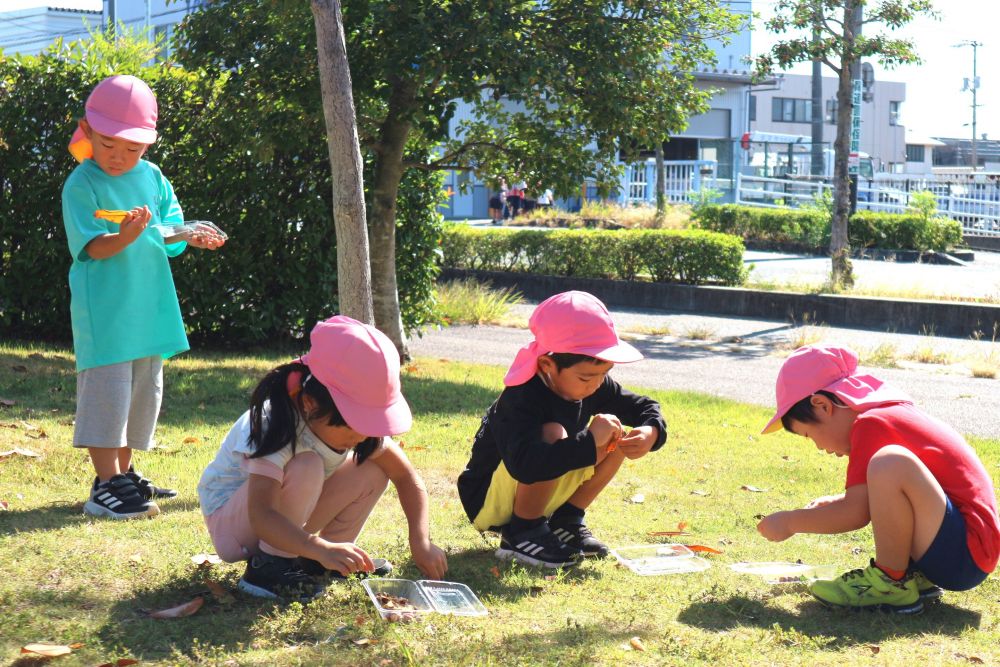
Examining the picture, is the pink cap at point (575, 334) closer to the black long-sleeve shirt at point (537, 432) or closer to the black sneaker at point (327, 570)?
the black long-sleeve shirt at point (537, 432)

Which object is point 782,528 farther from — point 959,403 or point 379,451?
point 959,403

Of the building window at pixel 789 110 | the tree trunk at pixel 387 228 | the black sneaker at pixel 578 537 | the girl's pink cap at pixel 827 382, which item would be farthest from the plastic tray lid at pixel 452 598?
the building window at pixel 789 110

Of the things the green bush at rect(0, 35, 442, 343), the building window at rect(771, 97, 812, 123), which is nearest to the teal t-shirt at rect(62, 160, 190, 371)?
the green bush at rect(0, 35, 442, 343)

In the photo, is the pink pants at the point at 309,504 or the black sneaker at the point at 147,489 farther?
the black sneaker at the point at 147,489

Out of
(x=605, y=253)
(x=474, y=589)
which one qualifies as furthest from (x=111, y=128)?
(x=605, y=253)

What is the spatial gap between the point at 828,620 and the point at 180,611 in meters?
2.06

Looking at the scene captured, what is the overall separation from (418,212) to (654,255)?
6.44 metres

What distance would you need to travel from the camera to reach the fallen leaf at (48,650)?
3076 mm

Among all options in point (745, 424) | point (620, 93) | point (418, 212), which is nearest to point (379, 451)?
point (745, 424)

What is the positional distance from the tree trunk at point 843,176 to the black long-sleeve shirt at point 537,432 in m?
11.8

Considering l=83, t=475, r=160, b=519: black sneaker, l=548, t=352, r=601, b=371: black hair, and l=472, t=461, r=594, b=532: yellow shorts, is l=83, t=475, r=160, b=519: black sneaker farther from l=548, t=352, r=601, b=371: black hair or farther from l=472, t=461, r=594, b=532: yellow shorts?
l=548, t=352, r=601, b=371: black hair

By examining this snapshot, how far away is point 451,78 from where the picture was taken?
326 inches

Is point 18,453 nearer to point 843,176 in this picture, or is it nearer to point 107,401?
point 107,401

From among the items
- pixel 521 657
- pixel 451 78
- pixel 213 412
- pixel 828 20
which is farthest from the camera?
pixel 828 20
